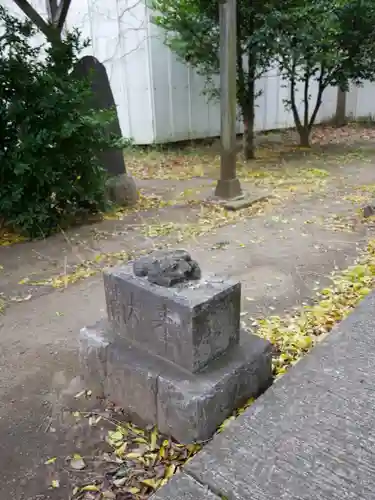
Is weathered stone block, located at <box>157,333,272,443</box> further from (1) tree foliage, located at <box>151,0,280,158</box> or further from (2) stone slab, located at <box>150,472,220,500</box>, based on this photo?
(1) tree foliage, located at <box>151,0,280,158</box>

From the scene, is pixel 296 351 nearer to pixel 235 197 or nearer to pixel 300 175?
pixel 235 197

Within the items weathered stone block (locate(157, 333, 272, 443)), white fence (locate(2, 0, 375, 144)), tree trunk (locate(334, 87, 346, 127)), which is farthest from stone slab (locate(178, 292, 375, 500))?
tree trunk (locate(334, 87, 346, 127))

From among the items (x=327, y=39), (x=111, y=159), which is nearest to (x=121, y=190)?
(x=111, y=159)

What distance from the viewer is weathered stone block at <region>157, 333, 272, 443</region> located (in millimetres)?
1787

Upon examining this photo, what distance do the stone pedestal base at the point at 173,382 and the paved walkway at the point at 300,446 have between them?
0.58ft

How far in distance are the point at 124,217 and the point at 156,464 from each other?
3657 mm

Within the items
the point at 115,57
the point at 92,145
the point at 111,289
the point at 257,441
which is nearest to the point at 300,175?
the point at 92,145

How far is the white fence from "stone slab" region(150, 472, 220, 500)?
817cm

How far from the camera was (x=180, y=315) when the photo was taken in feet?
5.96

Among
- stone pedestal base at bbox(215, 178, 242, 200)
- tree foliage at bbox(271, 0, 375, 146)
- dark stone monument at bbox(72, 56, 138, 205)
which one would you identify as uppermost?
tree foliage at bbox(271, 0, 375, 146)

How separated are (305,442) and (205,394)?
42 centimetres

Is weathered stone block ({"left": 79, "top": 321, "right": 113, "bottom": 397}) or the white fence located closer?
weathered stone block ({"left": 79, "top": 321, "right": 113, "bottom": 397})

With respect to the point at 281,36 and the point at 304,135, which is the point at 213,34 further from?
the point at 304,135

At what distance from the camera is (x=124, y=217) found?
17.0ft
